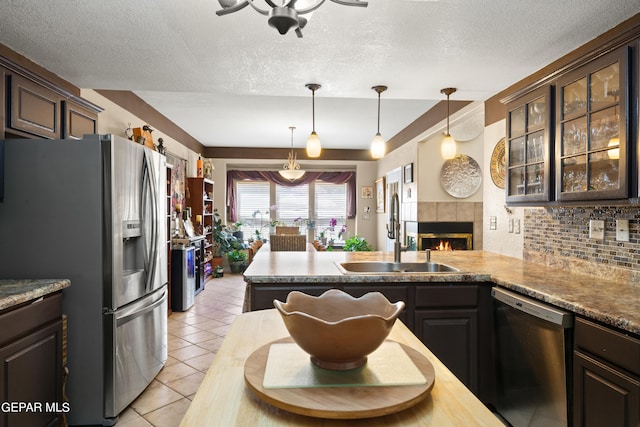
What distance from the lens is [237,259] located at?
7512 millimetres

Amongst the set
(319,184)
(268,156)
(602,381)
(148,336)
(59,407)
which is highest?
(268,156)

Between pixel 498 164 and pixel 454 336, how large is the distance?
63.6 inches

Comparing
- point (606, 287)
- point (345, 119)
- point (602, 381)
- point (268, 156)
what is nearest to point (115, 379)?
point (602, 381)

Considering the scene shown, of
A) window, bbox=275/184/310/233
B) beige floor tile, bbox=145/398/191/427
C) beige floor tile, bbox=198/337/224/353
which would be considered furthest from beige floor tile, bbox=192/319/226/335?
window, bbox=275/184/310/233

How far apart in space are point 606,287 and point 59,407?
302 cm

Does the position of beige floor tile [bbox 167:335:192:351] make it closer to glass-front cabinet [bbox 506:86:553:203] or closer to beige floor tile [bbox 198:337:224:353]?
beige floor tile [bbox 198:337:224:353]

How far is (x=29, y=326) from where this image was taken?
6.24 feet

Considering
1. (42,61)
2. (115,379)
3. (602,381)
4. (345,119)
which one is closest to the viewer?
(602,381)

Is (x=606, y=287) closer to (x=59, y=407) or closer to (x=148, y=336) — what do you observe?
(x=148, y=336)

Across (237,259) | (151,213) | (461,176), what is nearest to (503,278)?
(151,213)

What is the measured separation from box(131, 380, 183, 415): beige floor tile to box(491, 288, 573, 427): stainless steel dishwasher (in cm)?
209

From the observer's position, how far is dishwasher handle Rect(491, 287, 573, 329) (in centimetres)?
169

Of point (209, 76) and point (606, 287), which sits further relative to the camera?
point (209, 76)

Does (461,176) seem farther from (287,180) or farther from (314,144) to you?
(287,180)
